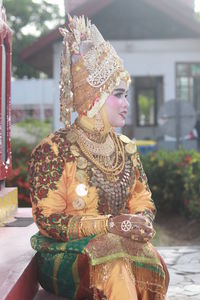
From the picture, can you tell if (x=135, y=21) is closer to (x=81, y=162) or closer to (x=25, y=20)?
(x=81, y=162)

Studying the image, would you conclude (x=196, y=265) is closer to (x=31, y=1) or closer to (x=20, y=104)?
(x=20, y=104)

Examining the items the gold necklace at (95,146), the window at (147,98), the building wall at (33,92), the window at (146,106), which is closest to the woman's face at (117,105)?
the gold necklace at (95,146)

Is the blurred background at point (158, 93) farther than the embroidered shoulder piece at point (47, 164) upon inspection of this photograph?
Yes

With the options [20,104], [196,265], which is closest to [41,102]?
[20,104]

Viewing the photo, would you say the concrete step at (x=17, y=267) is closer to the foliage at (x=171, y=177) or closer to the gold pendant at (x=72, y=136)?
the gold pendant at (x=72, y=136)

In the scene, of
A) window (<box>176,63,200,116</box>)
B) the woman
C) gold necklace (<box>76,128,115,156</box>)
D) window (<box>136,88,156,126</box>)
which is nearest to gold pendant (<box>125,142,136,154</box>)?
A: the woman

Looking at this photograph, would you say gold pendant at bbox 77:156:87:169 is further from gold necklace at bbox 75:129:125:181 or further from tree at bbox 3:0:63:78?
tree at bbox 3:0:63:78

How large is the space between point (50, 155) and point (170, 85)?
12.4 meters

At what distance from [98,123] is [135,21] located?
12.4 m

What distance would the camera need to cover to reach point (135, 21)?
1507 cm

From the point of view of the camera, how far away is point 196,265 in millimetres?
5375

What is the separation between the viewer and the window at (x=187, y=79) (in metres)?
15.1

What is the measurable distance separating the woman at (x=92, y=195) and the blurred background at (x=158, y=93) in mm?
772

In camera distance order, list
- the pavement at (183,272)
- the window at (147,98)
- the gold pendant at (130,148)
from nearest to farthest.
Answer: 1. the gold pendant at (130,148)
2. the pavement at (183,272)
3. the window at (147,98)
